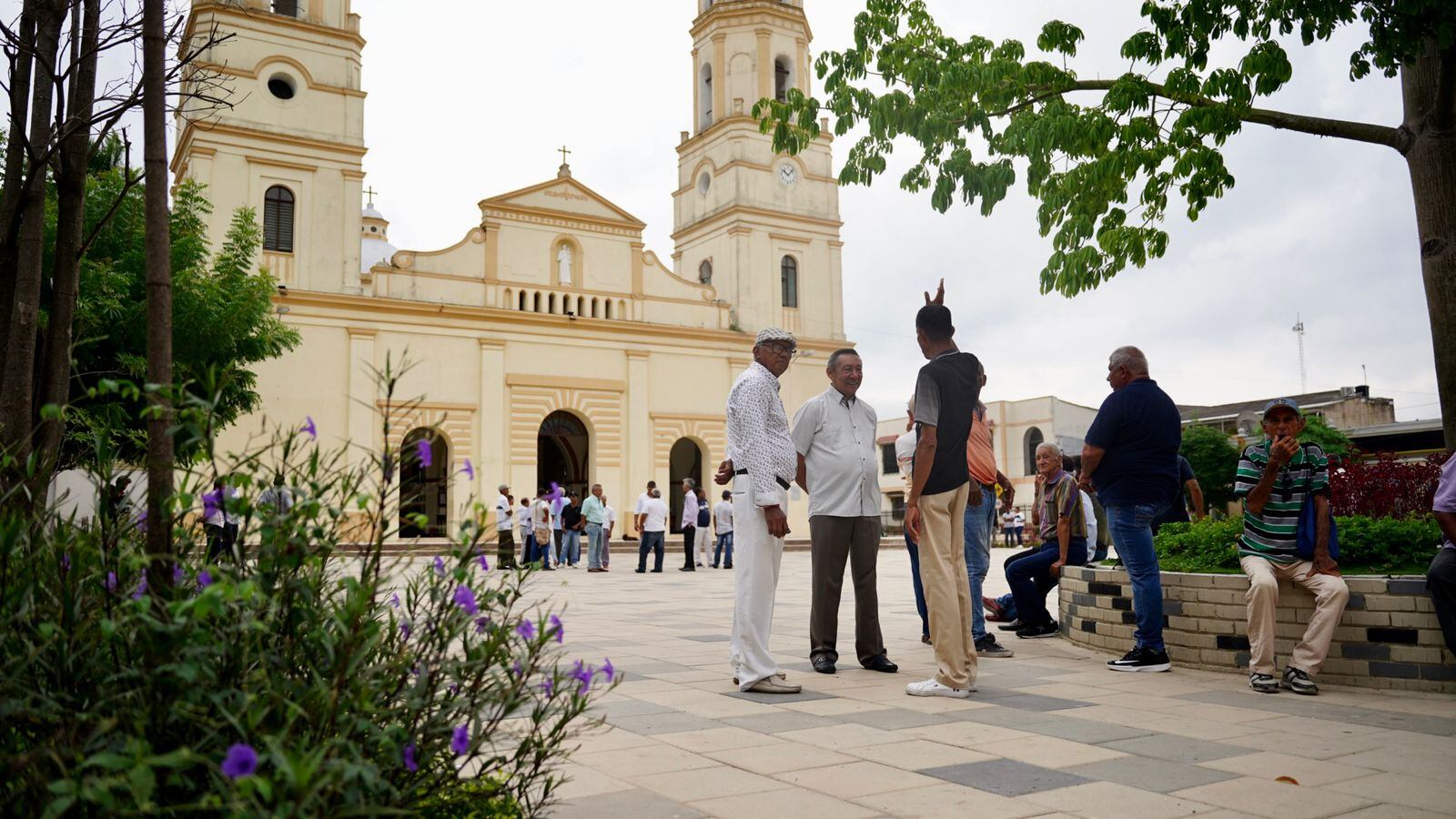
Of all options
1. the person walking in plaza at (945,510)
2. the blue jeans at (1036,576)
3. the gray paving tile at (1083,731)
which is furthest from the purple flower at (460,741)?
the blue jeans at (1036,576)

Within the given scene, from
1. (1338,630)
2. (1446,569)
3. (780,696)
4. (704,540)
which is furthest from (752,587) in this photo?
(704,540)

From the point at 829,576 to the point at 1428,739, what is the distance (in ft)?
9.41

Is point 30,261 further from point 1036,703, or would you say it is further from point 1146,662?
point 1146,662

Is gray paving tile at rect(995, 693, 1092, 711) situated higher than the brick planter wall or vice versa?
the brick planter wall

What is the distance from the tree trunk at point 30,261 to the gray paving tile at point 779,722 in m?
3.27

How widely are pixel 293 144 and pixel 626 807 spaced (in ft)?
91.7

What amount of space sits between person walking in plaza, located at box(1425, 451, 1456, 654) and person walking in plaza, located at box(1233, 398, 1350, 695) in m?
0.38

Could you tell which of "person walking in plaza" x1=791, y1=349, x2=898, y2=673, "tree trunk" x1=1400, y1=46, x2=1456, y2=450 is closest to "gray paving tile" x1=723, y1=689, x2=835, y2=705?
"person walking in plaza" x1=791, y1=349, x2=898, y2=673

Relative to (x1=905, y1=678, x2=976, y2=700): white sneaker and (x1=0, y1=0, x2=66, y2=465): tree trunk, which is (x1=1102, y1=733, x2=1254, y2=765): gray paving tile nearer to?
(x1=905, y1=678, x2=976, y2=700): white sneaker

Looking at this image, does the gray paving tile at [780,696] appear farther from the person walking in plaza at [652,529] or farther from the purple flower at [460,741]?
the person walking in plaza at [652,529]

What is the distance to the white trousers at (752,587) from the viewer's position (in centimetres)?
526

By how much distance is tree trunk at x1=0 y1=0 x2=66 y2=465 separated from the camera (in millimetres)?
4727

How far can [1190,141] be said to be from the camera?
7.36 meters

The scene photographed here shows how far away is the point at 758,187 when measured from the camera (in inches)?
1330
